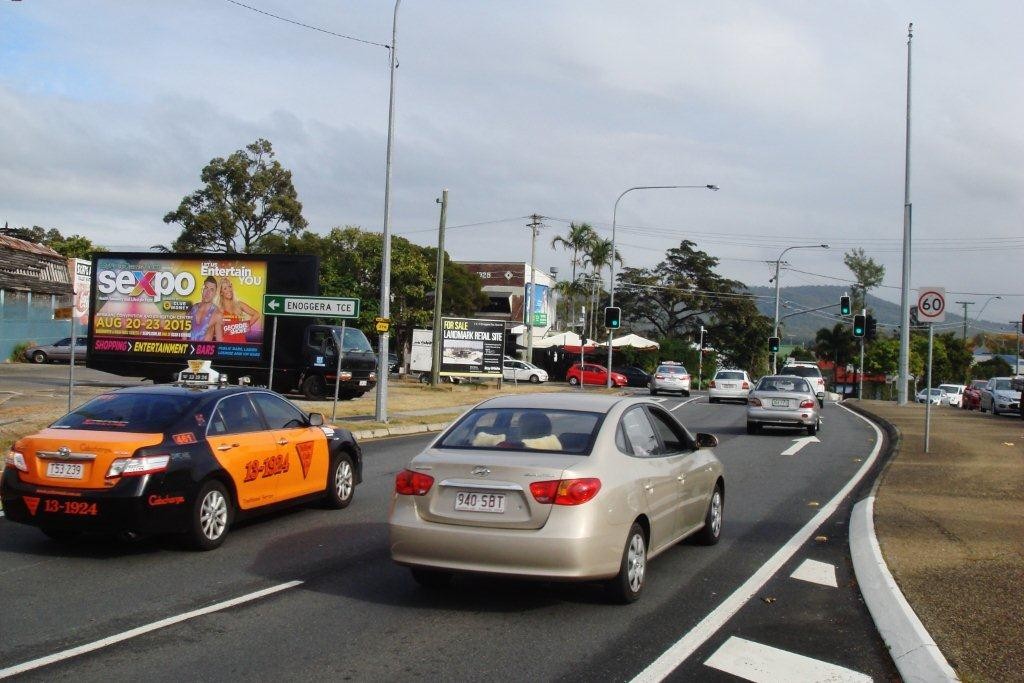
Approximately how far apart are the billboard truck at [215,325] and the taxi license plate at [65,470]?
21.6m

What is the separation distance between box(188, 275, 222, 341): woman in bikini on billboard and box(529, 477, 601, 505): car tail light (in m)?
25.7

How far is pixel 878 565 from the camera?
8195 millimetres

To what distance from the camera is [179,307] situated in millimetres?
31094

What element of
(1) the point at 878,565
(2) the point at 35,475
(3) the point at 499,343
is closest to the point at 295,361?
(3) the point at 499,343

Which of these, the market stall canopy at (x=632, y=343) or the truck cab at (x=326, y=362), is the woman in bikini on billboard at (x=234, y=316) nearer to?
the truck cab at (x=326, y=362)

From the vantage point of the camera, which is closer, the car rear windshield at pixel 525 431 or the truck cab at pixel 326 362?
the car rear windshield at pixel 525 431

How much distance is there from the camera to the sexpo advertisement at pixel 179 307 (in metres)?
30.7

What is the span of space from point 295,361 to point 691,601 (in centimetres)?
2459

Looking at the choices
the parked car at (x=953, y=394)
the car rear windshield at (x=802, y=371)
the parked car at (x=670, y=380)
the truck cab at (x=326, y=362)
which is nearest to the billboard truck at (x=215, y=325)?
the truck cab at (x=326, y=362)

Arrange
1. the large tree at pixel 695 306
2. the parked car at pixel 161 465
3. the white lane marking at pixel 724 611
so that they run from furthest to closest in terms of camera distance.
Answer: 1. the large tree at pixel 695 306
2. the parked car at pixel 161 465
3. the white lane marking at pixel 724 611

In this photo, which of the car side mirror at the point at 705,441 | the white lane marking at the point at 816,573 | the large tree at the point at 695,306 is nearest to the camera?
the white lane marking at the point at 816,573

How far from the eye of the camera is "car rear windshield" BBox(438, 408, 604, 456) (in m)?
7.43

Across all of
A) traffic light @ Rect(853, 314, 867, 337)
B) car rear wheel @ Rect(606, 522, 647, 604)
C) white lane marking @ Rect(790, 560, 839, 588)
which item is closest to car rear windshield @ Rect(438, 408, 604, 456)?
car rear wheel @ Rect(606, 522, 647, 604)

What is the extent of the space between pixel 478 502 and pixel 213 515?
3.24m
